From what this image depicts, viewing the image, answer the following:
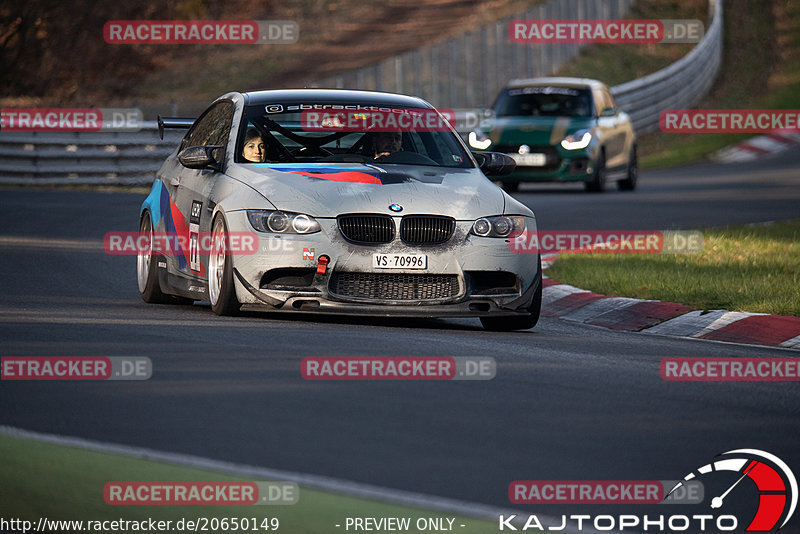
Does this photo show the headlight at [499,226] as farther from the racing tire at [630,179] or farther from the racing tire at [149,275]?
the racing tire at [630,179]

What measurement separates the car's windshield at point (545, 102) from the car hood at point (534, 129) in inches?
16.2

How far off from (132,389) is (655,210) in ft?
47.0

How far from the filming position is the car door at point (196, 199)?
10.3m

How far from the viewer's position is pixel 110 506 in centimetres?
519

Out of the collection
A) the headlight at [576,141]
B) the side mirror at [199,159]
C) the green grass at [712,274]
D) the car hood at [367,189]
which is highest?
the side mirror at [199,159]

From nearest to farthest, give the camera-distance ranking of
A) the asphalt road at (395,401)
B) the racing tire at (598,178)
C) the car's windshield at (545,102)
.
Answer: the asphalt road at (395,401) < the racing tire at (598,178) < the car's windshield at (545,102)

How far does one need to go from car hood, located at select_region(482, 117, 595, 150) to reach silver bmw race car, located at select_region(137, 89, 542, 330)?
509 inches

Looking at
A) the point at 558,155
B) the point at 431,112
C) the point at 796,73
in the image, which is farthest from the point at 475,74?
the point at 431,112

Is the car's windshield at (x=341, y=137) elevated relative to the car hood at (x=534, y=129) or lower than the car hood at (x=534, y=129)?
elevated

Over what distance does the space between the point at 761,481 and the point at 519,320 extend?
14.7ft

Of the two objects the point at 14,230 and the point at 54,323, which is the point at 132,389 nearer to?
the point at 54,323

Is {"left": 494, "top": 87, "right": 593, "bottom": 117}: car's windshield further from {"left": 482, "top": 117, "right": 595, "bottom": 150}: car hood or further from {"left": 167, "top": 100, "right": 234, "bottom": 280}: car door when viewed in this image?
{"left": 167, "top": 100, "right": 234, "bottom": 280}: car door

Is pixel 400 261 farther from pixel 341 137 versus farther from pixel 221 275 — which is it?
pixel 341 137

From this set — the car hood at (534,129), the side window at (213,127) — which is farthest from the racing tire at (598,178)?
the side window at (213,127)
